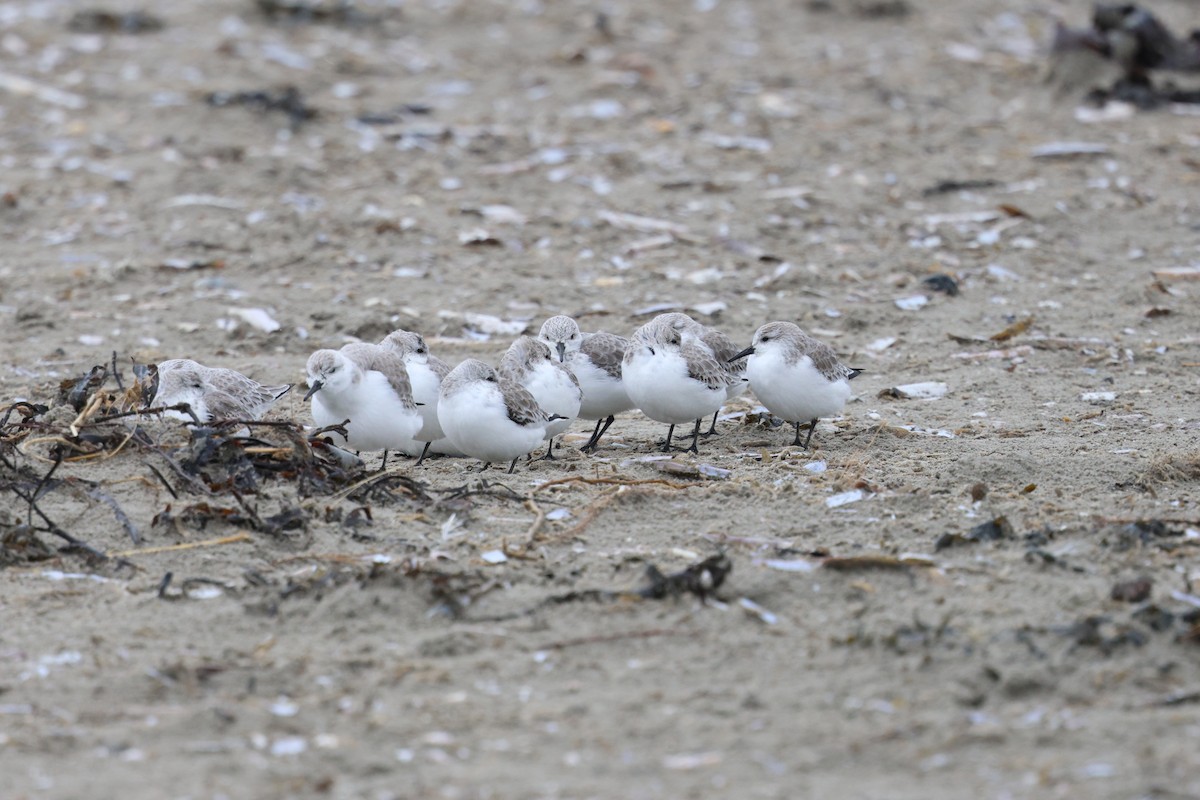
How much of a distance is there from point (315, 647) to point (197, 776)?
0.87 meters

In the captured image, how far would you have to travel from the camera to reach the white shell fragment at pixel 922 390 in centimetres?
848

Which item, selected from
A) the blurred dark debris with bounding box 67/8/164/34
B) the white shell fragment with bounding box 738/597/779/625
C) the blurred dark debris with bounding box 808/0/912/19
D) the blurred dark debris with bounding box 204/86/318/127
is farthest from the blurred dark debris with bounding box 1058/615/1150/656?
the blurred dark debris with bounding box 67/8/164/34

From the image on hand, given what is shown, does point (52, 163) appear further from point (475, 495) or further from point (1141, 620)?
point (1141, 620)

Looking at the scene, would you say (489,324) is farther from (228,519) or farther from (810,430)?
(228,519)

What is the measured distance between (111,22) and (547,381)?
11303mm

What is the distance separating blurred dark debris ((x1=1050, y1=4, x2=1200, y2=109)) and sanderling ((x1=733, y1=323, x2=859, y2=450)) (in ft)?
26.4

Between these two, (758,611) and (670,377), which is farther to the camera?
(670,377)

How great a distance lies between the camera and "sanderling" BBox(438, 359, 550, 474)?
7035 millimetres

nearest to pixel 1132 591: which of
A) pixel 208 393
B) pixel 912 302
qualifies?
pixel 208 393

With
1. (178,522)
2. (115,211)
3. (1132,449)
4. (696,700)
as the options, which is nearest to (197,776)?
(696,700)

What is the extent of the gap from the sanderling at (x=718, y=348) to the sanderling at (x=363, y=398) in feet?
5.36

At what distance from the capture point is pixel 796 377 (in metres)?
7.50

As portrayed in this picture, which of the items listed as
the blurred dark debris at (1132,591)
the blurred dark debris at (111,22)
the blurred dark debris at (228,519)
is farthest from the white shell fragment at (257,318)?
the blurred dark debris at (111,22)

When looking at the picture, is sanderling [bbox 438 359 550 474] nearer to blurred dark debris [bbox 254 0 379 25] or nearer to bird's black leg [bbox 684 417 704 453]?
bird's black leg [bbox 684 417 704 453]
